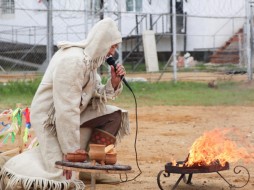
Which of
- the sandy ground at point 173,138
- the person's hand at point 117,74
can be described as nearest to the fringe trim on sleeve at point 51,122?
the person's hand at point 117,74

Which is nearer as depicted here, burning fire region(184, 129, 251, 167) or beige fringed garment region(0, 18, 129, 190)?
beige fringed garment region(0, 18, 129, 190)

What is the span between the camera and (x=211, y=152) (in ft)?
24.3

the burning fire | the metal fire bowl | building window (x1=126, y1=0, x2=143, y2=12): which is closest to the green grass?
the burning fire

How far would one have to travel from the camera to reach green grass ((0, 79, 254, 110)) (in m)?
16.5

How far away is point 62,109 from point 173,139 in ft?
14.7

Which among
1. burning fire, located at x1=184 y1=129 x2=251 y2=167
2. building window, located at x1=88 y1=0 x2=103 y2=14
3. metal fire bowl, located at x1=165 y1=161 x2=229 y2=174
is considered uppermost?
building window, located at x1=88 y1=0 x2=103 y2=14

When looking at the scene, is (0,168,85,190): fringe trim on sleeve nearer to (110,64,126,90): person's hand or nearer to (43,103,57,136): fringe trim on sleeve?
(43,103,57,136): fringe trim on sleeve

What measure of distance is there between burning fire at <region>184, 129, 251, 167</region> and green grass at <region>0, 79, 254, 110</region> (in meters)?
8.17

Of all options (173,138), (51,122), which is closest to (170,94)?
(173,138)

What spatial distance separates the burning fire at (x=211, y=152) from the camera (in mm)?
7230

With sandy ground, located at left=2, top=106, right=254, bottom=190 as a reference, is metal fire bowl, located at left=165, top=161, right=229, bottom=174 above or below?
above

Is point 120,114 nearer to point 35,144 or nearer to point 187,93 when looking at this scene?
→ point 35,144

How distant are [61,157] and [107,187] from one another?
0.67m

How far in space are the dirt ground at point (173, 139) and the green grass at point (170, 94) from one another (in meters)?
0.98
